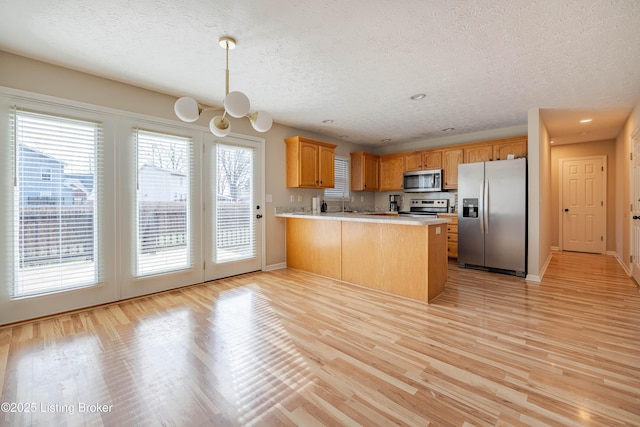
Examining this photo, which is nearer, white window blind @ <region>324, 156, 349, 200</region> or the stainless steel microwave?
the stainless steel microwave

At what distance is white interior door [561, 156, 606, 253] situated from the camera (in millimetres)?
6082

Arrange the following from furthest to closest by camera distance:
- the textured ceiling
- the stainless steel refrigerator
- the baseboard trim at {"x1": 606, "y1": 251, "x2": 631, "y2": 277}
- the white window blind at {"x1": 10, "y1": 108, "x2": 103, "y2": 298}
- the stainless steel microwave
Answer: the stainless steel microwave
the baseboard trim at {"x1": 606, "y1": 251, "x2": 631, "y2": 277}
the stainless steel refrigerator
the white window blind at {"x1": 10, "y1": 108, "x2": 103, "y2": 298}
the textured ceiling

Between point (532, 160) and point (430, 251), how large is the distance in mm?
2330

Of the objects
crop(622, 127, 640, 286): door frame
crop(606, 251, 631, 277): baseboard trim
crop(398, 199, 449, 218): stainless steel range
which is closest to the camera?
crop(622, 127, 640, 286): door frame

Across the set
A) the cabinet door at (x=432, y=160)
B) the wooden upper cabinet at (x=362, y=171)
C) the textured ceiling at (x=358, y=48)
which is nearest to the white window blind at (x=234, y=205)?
the textured ceiling at (x=358, y=48)

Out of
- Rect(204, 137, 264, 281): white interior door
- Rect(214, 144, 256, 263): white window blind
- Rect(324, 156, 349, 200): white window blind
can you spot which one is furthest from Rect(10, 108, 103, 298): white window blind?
Rect(324, 156, 349, 200): white window blind

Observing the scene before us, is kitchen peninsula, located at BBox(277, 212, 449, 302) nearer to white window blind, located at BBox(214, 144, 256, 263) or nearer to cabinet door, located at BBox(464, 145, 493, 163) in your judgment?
white window blind, located at BBox(214, 144, 256, 263)

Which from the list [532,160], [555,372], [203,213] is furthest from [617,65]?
[203,213]

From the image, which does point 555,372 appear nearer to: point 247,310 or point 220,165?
point 247,310

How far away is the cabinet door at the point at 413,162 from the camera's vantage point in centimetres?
609

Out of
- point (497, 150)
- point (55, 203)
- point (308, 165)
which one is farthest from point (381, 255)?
point (55, 203)

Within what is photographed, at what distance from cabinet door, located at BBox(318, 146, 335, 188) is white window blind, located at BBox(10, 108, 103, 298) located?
10.4 feet

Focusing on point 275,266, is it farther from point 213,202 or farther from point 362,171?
point 362,171

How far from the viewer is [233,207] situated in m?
4.36
